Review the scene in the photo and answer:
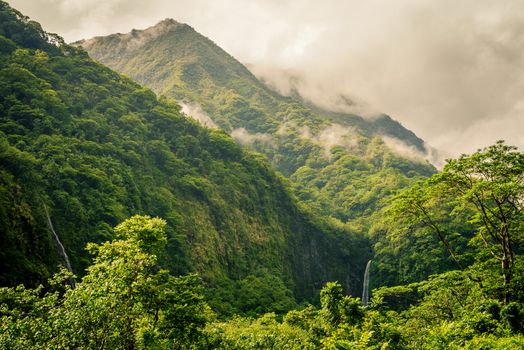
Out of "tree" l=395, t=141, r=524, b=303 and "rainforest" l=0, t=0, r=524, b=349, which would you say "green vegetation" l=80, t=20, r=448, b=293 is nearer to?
"rainforest" l=0, t=0, r=524, b=349

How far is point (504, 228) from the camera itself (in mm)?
25750

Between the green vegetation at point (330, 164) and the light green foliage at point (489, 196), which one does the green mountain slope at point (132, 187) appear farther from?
the light green foliage at point (489, 196)

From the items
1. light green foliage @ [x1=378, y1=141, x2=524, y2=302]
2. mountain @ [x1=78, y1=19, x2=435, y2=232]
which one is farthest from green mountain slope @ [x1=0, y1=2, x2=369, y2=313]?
light green foliage @ [x1=378, y1=141, x2=524, y2=302]

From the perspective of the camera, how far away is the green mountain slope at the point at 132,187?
141 ft

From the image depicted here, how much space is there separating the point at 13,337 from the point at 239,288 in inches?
2068

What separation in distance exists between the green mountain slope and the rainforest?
281 millimetres

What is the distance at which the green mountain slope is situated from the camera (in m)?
43.0

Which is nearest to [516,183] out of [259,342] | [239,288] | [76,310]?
[259,342]

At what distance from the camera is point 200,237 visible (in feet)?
214

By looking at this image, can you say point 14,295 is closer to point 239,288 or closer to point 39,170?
point 39,170

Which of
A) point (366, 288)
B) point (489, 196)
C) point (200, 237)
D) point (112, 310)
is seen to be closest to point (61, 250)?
point (200, 237)

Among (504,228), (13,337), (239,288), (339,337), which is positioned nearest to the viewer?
(13,337)

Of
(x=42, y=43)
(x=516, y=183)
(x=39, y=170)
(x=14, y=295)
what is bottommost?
(x=14, y=295)

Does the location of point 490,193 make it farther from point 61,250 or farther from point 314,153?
point 314,153
